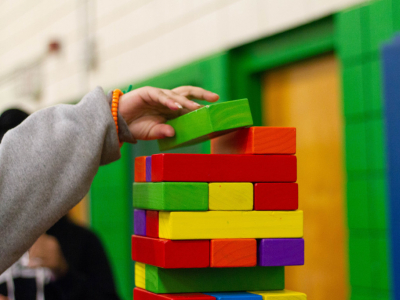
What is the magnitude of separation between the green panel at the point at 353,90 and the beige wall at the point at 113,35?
285 millimetres

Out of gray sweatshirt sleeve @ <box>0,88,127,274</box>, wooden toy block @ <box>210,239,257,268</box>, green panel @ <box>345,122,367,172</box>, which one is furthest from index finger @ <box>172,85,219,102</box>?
green panel @ <box>345,122,367,172</box>

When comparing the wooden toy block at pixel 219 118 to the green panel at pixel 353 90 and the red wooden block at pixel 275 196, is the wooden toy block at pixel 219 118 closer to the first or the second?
the red wooden block at pixel 275 196

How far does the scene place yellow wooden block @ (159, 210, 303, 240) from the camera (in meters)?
0.89

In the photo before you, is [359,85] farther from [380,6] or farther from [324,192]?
[324,192]

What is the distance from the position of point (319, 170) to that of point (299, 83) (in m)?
0.46

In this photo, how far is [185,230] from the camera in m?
0.89

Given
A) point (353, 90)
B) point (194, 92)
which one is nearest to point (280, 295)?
A: point (194, 92)

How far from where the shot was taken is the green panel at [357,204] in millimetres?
2039

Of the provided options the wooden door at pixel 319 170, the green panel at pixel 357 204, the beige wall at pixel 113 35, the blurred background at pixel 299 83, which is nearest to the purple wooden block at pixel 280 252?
the blurred background at pixel 299 83

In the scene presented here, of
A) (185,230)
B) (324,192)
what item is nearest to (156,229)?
(185,230)

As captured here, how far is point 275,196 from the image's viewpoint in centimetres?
94

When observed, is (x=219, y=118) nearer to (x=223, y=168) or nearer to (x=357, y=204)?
(x=223, y=168)

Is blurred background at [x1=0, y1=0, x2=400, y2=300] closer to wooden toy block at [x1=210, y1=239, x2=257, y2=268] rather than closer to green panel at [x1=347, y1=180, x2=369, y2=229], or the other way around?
green panel at [x1=347, y1=180, x2=369, y2=229]

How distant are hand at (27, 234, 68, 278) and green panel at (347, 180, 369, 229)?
116 centimetres
